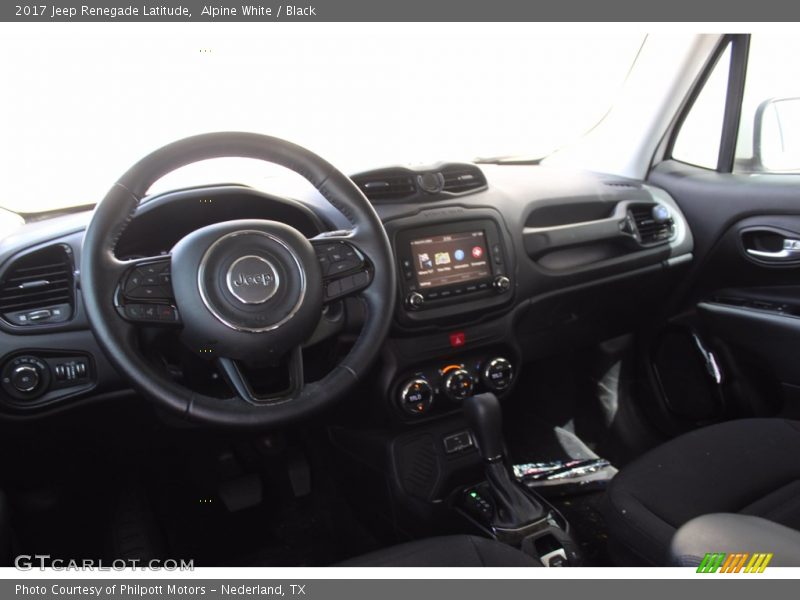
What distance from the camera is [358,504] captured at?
7.15 feet

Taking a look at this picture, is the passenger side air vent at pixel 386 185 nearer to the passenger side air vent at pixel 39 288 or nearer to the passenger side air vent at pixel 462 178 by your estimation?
the passenger side air vent at pixel 462 178

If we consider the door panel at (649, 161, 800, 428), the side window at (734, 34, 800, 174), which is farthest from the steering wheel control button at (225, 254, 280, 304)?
the side window at (734, 34, 800, 174)

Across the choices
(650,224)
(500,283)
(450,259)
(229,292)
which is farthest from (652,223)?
(229,292)

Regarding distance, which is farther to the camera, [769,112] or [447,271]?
[769,112]

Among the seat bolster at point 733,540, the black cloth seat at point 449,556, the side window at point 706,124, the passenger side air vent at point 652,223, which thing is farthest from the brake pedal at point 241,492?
the side window at point 706,124

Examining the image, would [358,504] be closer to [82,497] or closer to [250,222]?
[82,497]

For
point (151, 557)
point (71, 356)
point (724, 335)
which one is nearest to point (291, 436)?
point (151, 557)

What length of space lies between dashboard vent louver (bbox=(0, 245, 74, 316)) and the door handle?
6.85 feet

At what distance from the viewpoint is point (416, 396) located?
1.92m

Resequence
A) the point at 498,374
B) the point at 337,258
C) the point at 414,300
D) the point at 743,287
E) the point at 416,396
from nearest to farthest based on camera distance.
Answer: the point at 337,258 → the point at 414,300 → the point at 416,396 → the point at 498,374 → the point at 743,287

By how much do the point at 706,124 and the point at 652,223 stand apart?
49 cm

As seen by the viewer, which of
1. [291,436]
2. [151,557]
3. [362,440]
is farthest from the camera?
[291,436]

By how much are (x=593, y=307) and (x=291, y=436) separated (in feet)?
3.76

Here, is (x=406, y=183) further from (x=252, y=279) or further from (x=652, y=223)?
(x=652, y=223)
